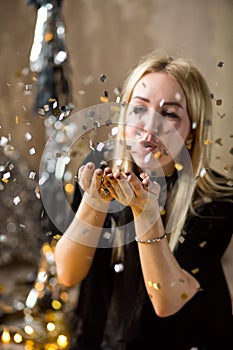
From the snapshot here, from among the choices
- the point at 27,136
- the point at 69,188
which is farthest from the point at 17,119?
the point at 69,188

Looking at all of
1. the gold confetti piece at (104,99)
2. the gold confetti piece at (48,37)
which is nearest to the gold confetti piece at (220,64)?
the gold confetti piece at (104,99)

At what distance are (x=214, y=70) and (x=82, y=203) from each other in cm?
35

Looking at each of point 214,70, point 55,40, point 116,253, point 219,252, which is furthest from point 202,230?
point 55,40

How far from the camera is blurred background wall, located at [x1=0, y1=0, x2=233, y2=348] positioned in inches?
41.1

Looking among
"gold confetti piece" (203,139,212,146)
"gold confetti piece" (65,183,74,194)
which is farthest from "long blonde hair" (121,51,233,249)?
"gold confetti piece" (65,183,74,194)

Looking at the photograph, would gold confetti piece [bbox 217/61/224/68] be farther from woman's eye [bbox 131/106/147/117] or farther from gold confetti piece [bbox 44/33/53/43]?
gold confetti piece [bbox 44/33/53/43]

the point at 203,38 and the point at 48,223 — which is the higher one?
the point at 203,38

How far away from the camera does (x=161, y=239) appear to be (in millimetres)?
914

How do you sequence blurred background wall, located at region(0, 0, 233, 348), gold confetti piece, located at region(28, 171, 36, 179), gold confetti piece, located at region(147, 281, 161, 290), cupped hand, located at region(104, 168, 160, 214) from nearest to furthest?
cupped hand, located at region(104, 168, 160, 214)
gold confetti piece, located at region(147, 281, 161, 290)
blurred background wall, located at region(0, 0, 233, 348)
gold confetti piece, located at region(28, 171, 36, 179)

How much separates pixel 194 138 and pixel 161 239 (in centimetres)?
19

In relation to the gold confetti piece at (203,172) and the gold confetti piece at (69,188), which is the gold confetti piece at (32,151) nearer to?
the gold confetti piece at (69,188)

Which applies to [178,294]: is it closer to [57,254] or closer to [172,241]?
[172,241]

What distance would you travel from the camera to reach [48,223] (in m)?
1.20

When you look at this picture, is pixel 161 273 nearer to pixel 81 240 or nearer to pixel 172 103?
pixel 81 240
